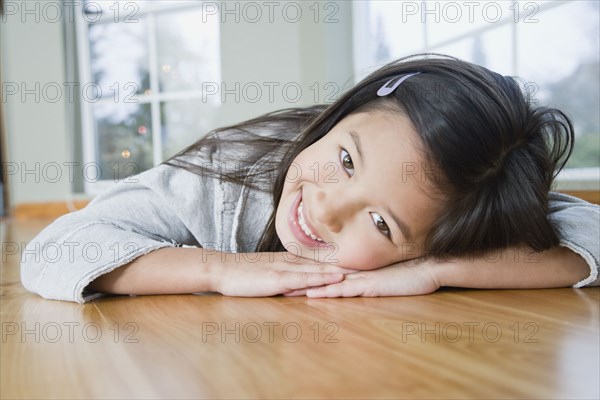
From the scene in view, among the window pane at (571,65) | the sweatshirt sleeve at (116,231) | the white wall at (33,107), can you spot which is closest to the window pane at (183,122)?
the white wall at (33,107)

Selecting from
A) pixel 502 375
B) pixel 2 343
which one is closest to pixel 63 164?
pixel 2 343

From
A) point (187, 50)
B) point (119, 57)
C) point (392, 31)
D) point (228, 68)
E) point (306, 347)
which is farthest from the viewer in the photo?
point (119, 57)

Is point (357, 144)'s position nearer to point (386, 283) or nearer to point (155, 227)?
point (386, 283)

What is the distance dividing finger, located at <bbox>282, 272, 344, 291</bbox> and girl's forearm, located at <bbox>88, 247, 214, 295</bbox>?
4.2 inches

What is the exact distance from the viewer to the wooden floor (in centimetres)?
46

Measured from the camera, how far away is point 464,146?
845 millimetres

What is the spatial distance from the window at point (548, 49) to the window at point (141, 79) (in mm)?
1771

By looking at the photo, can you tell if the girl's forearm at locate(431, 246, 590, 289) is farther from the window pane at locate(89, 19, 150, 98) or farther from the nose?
the window pane at locate(89, 19, 150, 98)

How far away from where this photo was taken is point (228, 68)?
3297 millimetres

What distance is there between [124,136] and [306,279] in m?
3.20

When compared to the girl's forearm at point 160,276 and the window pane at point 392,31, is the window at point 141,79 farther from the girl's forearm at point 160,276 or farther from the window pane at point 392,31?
the girl's forearm at point 160,276

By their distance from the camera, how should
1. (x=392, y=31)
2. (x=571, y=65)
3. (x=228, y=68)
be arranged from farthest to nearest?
(x=228, y=68), (x=392, y=31), (x=571, y=65)

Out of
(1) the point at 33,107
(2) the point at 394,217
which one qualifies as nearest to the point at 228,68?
(1) the point at 33,107

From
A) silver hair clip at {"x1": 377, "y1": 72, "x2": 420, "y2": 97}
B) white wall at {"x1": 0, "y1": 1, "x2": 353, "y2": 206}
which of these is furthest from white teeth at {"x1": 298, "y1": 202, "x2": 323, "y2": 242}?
white wall at {"x1": 0, "y1": 1, "x2": 353, "y2": 206}
